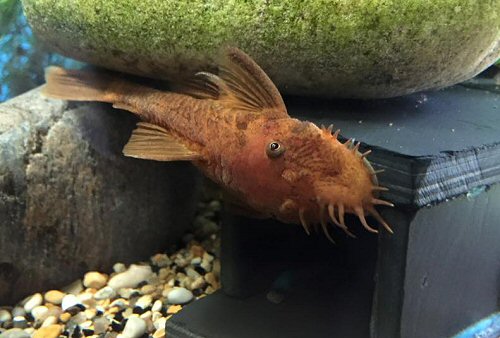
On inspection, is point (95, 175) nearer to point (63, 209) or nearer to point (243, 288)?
point (63, 209)

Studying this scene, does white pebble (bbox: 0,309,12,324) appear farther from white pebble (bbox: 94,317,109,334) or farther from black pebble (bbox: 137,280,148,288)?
black pebble (bbox: 137,280,148,288)

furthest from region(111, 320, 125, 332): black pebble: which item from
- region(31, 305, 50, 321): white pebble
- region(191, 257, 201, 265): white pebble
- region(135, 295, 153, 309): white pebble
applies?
region(191, 257, 201, 265): white pebble

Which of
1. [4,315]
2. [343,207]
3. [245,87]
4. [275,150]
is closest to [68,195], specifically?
[4,315]

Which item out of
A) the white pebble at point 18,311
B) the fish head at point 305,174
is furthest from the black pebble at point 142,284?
the fish head at point 305,174

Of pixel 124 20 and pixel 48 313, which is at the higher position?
pixel 124 20

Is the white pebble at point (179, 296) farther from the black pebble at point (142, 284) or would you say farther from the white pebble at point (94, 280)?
the white pebble at point (94, 280)

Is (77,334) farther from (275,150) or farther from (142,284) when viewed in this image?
(275,150)

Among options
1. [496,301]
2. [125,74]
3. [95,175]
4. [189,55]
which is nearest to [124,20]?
[189,55]
